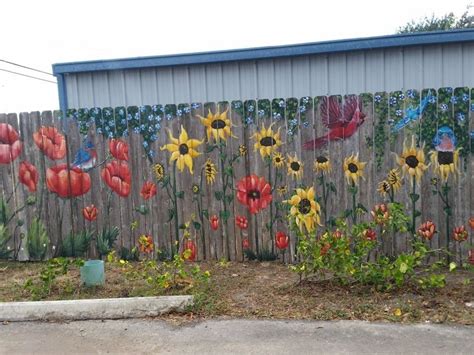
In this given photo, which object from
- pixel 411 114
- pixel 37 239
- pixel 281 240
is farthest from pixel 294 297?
pixel 37 239

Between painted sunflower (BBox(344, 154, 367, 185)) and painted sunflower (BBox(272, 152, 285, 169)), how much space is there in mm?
723

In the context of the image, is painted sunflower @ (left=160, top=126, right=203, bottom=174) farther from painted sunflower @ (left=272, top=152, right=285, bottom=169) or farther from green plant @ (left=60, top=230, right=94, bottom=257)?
green plant @ (left=60, top=230, right=94, bottom=257)

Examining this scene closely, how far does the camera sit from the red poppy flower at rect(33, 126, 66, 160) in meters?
6.47

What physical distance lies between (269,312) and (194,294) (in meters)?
0.80

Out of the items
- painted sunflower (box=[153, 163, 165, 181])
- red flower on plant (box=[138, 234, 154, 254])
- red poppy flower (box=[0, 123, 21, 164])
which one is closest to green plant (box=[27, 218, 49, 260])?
red poppy flower (box=[0, 123, 21, 164])

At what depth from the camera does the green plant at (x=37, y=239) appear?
6660 millimetres

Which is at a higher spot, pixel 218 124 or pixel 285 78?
pixel 285 78

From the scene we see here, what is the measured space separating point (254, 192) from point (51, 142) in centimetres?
269

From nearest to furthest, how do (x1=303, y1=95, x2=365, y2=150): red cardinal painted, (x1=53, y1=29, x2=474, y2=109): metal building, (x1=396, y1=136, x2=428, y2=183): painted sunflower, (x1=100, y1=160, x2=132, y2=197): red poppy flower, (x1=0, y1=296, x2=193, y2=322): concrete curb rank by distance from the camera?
(x1=0, y1=296, x2=193, y2=322): concrete curb < (x1=396, y1=136, x2=428, y2=183): painted sunflower < (x1=303, y1=95, x2=365, y2=150): red cardinal painted < (x1=100, y1=160, x2=132, y2=197): red poppy flower < (x1=53, y1=29, x2=474, y2=109): metal building

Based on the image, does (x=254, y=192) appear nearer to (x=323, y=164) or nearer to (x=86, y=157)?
(x=323, y=164)

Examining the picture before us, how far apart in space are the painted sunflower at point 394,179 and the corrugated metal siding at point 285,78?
3.55 m

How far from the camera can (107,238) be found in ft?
21.4

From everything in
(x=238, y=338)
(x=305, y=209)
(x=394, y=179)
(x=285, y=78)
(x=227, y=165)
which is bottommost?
(x=238, y=338)

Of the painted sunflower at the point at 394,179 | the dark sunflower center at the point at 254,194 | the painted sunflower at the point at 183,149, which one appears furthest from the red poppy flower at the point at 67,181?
the painted sunflower at the point at 394,179
